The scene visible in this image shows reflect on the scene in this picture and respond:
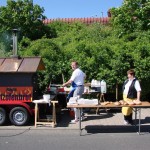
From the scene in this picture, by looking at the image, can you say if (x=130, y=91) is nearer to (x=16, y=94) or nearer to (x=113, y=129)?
(x=113, y=129)

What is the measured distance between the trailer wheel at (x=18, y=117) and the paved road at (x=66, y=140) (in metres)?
0.29

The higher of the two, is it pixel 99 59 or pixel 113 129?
A: pixel 99 59

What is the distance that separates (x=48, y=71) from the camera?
1314 cm

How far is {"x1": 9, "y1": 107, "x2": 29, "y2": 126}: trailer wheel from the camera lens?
10.1m

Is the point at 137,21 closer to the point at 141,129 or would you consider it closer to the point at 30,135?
the point at 141,129

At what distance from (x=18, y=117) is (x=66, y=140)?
211 centimetres

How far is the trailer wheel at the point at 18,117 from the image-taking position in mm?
10117

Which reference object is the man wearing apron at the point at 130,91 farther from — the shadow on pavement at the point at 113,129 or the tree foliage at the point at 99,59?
the tree foliage at the point at 99,59

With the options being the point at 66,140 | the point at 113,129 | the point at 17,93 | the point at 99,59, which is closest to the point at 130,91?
the point at 113,129

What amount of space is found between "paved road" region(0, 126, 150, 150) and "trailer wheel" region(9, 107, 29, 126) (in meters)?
0.29

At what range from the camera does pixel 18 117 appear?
33.3 ft

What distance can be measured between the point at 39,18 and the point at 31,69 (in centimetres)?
935

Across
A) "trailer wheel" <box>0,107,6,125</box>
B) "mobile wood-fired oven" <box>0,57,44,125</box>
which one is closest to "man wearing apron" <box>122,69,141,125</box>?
"mobile wood-fired oven" <box>0,57,44,125</box>

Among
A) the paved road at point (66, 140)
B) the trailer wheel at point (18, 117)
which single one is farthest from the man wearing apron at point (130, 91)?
the trailer wheel at point (18, 117)
